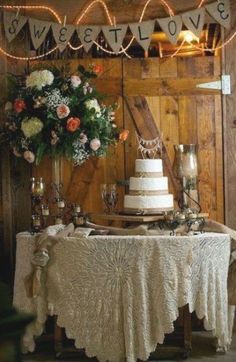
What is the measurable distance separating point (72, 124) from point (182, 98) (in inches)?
36.1

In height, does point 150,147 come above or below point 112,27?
below

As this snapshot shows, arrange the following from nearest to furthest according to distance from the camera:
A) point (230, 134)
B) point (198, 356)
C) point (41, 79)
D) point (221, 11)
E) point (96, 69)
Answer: point (198, 356)
point (41, 79)
point (96, 69)
point (221, 11)
point (230, 134)

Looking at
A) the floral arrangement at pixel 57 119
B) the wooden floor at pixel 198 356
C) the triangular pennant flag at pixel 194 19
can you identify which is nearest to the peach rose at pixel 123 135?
the floral arrangement at pixel 57 119

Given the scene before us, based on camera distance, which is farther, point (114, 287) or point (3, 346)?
point (114, 287)

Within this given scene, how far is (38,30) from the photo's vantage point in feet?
12.5

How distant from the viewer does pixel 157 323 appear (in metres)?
2.94

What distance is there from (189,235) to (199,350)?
2.42 feet

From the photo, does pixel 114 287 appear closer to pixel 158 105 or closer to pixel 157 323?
pixel 157 323

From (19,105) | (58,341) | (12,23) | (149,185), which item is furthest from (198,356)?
(12,23)

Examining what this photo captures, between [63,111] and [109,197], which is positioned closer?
[63,111]

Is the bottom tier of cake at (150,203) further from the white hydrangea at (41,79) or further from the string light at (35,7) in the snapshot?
the string light at (35,7)

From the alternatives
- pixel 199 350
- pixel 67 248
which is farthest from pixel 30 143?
pixel 199 350

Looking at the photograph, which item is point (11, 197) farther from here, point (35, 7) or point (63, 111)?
point (35, 7)

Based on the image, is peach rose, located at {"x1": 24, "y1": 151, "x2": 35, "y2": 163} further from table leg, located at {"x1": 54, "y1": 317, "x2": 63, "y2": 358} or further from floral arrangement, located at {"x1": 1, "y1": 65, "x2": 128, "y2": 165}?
table leg, located at {"x1": 54, "y1": 317, "x2": 63, "y2": 358}
